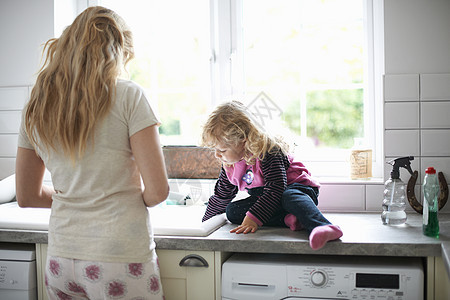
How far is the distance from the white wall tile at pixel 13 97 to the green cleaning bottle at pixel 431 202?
6.12 ft

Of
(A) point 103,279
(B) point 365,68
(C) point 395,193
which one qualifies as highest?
(B) point 365,68

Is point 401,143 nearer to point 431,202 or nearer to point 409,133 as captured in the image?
point 409,133

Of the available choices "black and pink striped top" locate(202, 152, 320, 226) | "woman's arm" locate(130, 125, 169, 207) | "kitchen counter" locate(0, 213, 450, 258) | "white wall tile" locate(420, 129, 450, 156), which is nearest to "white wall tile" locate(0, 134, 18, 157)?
"kitchen counter" locate(0, 213, 450, 258)

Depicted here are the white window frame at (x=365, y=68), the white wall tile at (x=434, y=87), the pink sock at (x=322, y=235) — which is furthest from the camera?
the white window frame at (x=365, y=68)

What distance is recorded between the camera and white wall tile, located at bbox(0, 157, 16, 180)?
237cm

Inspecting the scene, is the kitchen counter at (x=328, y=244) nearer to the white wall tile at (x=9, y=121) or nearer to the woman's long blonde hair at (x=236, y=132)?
the woman's long blonde hair at (x=236, y=132)

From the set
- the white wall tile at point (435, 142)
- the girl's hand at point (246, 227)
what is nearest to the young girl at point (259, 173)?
the girl's hand at point (246, 227)

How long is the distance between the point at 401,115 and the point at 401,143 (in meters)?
0.11

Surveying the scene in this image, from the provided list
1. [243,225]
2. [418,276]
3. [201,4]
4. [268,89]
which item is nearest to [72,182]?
[243,225]

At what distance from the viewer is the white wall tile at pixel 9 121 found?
7.77ft

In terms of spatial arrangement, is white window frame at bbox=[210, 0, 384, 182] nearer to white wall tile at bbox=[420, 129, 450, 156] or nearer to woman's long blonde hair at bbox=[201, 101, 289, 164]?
white wall tile at bbox=[420, 129, 450, 156]

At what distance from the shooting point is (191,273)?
154 cm

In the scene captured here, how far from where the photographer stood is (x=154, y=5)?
95.7 inches

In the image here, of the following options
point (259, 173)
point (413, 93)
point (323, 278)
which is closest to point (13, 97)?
point (259, 173)
